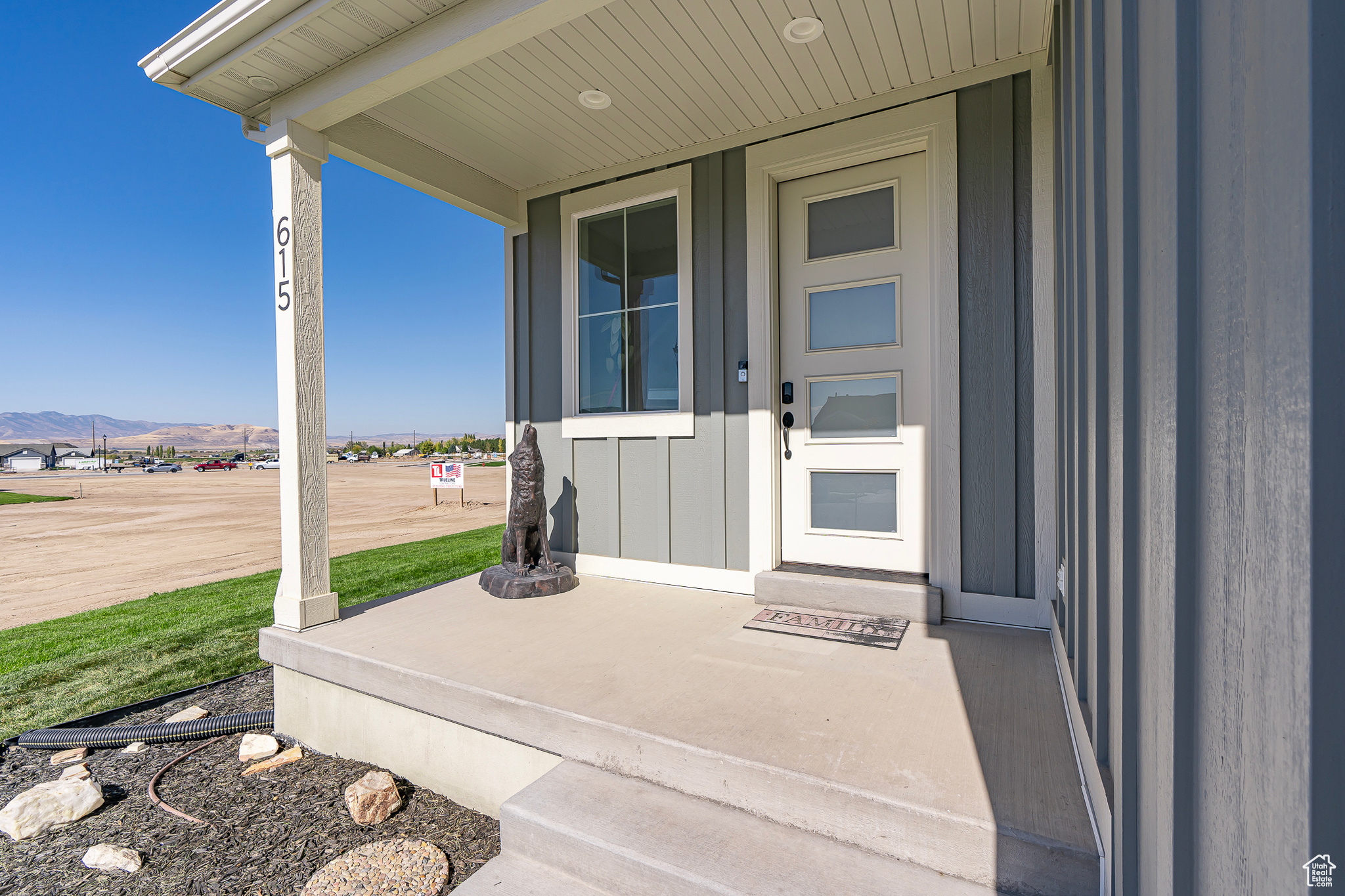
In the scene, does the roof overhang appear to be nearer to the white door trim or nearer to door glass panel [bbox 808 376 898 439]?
the white door trim

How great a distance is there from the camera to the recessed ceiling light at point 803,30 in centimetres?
225

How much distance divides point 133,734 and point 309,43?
2.94 metres

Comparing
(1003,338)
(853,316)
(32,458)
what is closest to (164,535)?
(853,316)

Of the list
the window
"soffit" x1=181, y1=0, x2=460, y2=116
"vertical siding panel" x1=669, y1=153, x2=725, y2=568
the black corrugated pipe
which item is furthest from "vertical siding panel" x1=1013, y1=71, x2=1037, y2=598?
the black corrugated pipe

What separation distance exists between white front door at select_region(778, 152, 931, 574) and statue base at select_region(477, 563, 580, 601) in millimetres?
1246

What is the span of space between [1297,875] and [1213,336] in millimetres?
479

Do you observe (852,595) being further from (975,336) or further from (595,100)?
(595,100)

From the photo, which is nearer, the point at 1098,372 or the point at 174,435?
the point at 1098,372

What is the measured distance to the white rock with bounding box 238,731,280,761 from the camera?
2.29m

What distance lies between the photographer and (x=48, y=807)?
1.88 meters

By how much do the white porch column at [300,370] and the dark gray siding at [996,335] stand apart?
2980 millimetres

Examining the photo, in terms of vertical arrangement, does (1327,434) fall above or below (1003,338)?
below

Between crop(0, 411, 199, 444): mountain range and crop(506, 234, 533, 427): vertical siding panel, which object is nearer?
crop(506, 234, 533, 427): vertical siding panel

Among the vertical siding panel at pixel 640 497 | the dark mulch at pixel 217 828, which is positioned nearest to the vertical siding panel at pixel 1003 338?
the vertical siding panel at pixel 640 497
